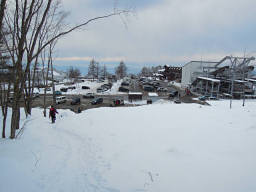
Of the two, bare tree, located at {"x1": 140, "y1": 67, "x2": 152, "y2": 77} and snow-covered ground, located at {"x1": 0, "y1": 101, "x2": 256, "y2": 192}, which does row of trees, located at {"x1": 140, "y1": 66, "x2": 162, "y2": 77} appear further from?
snow-covered ground, located at {"x1": 0, "y1": 101, "x2": 256, "y2": 192}

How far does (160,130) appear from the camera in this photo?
660 centimetres

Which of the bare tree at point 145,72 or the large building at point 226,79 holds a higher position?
the bare tree at point 145,72

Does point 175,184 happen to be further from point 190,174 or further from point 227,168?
point 227,168

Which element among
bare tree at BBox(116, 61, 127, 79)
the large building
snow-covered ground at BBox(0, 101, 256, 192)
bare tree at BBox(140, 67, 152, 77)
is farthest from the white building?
bare tree at BBox(140, 67, 152, 77)

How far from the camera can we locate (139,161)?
4.43m

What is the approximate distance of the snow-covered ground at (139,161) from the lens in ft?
10.7

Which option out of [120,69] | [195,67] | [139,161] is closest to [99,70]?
[120,69]

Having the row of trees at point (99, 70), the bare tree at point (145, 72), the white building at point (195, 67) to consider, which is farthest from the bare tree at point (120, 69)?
the white building at point (195, 67)

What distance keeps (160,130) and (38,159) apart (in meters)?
4.63

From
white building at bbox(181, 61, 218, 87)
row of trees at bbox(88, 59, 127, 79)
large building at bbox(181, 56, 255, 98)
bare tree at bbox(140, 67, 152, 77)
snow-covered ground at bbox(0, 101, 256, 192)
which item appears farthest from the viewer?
bare tree at bbox(140, 67, 152, 77)

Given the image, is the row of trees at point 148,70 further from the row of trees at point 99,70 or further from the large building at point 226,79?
the large building at point 226,79

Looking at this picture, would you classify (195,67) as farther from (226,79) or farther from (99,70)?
(99,70)

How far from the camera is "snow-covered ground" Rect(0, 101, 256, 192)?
10.7 feet

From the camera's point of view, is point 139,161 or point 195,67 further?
point 195,67
